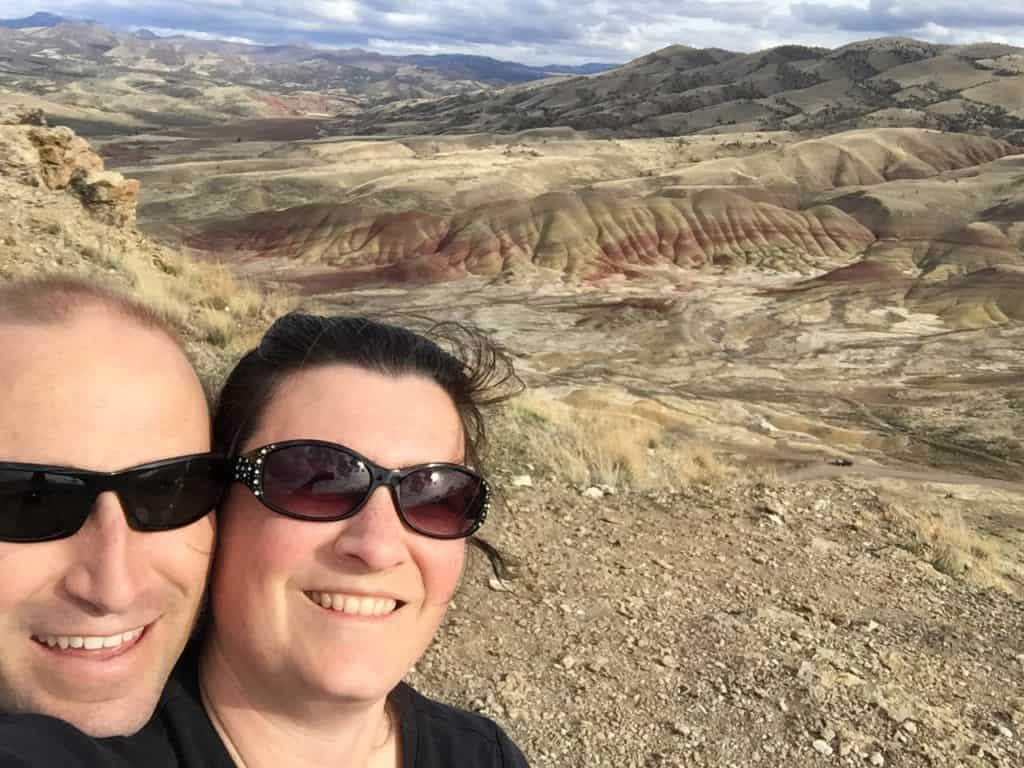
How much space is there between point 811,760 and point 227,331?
8680 mm

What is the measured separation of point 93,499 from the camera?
1.46 meters

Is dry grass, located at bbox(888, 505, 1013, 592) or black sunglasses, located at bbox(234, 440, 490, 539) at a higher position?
black sunglasses, located at bbox(234, 440, 490, 539)

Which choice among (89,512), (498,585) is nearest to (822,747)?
(498,585)

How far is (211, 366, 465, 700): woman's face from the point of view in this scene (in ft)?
5.32

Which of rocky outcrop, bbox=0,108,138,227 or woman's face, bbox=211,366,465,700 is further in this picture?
rocky outcrop, bbox=0,108,138,227

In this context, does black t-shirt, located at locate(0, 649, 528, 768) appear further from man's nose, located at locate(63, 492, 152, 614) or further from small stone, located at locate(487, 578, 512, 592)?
small stone, located at locate(487, 578, 512, 592)

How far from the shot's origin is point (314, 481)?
5.52ft

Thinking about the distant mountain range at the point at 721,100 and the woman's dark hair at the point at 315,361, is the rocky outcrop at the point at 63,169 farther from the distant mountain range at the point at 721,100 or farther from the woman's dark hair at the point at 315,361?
the distant mountain range at the point at 721,100

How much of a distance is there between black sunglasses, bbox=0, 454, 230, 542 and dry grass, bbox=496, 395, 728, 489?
7.03 metres

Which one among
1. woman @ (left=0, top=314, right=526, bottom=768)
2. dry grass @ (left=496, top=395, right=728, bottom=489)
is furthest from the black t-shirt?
dry grass @ (left=496, top=395, right=728, bottom=489)

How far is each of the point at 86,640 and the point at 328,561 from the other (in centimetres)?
44

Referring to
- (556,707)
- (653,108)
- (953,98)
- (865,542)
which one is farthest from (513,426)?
(653,108)

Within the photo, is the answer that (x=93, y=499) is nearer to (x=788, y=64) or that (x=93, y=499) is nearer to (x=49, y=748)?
(x=49, y=748)

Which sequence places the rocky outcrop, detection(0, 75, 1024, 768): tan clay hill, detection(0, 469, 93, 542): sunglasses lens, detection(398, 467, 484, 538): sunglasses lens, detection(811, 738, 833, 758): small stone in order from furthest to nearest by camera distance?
the rocky outcrop < detection(0, 75, 1024, 768): tan clay hill < detection(811, 738, 833, 758): small stone < detection(398, 467, 484, 538): sunglasses lens < detection(0, 469, 93, 542): sunglasses lens
